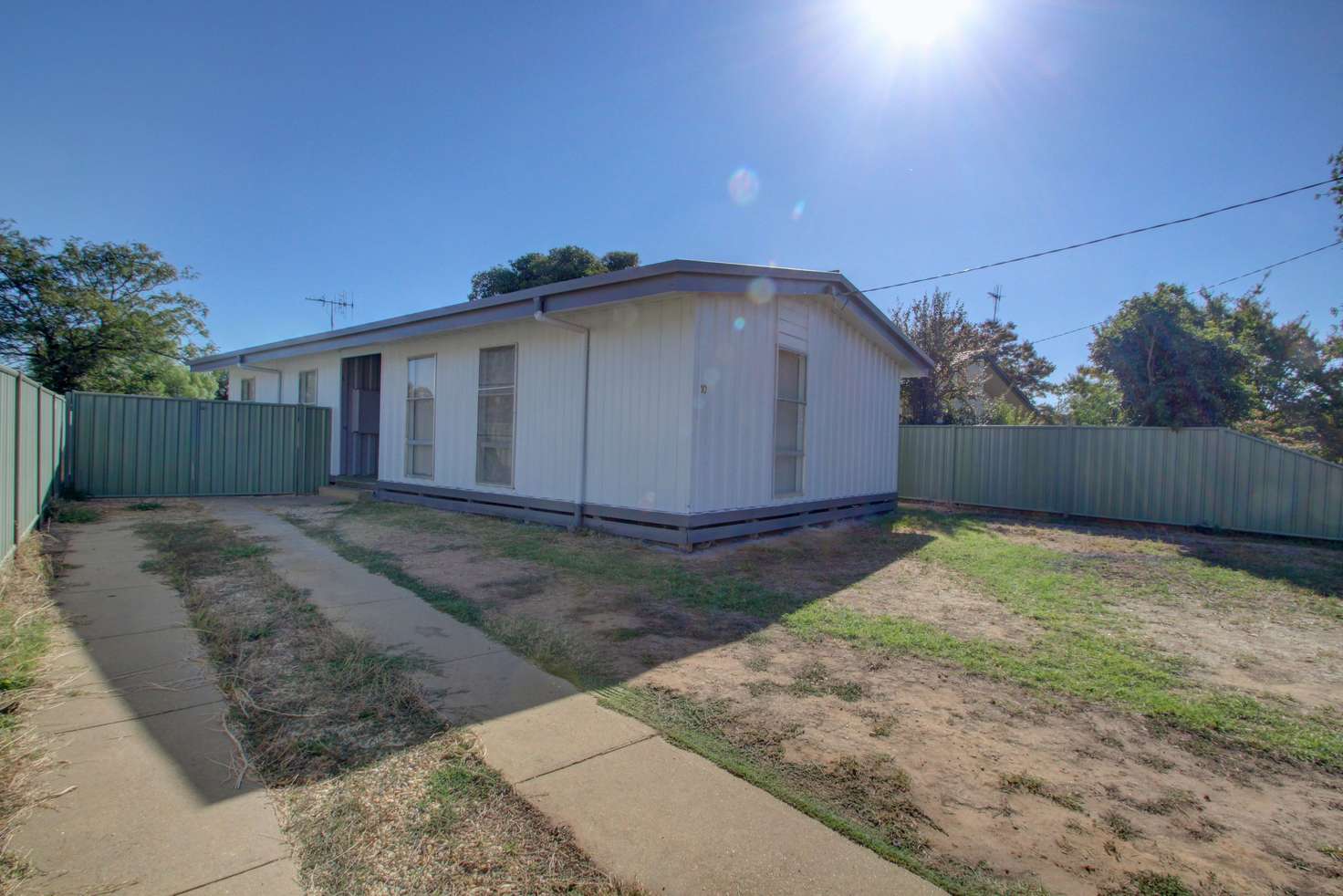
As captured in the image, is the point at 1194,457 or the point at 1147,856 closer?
the point at 1147,856

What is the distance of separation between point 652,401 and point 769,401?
1.68 meters

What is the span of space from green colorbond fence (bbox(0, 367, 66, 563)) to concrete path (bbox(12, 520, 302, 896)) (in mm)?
2093

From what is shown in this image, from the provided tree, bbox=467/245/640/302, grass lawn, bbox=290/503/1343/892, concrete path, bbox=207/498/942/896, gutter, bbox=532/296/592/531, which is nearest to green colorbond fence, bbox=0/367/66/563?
grass lawn, bbox=290/503/1343/892

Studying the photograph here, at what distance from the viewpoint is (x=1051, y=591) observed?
5.80 meters

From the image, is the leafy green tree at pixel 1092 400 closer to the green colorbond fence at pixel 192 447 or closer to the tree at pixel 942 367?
the tree at pixel 942 367

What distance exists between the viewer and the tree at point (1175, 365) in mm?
12305

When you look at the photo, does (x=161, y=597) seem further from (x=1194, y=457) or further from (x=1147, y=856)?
(x=1194, y=457)

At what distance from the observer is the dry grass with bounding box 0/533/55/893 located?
2.04 metres

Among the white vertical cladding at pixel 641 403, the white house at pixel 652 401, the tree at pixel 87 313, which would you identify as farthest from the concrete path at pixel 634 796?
the tree at pixel 87 313

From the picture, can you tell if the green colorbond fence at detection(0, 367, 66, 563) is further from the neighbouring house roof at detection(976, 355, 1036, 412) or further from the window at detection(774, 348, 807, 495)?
the neighbouring house roof at detection(976, 355, 1036, 412)

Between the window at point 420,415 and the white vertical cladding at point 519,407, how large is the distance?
13cm

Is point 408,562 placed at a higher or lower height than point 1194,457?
lower

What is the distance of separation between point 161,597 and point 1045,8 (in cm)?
1174

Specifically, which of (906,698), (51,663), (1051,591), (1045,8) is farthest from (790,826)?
(1045,8)
